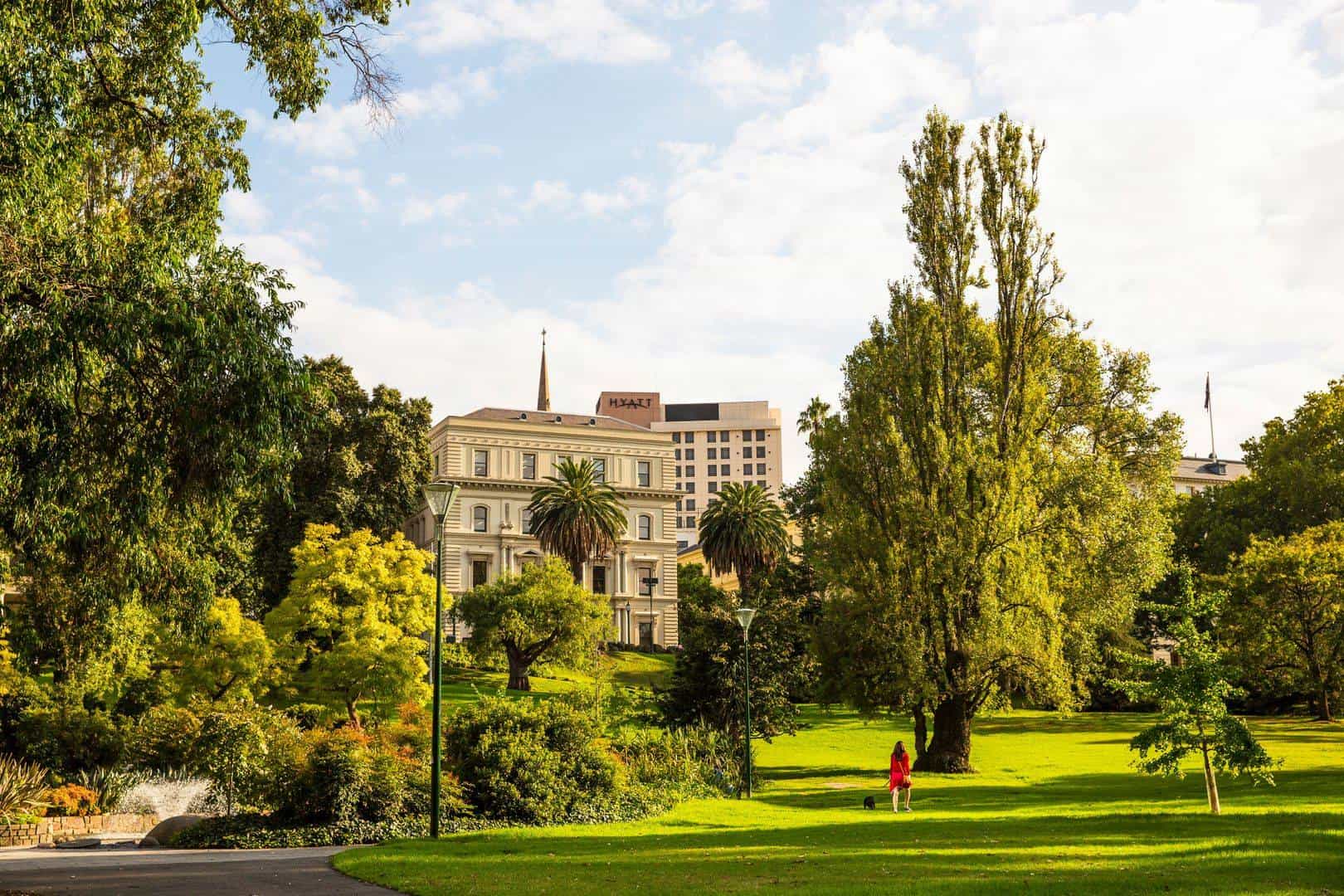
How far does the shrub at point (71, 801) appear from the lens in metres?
22.6

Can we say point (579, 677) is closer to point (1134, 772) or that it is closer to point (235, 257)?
point (1134, 772)

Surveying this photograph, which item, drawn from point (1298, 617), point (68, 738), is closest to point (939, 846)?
point (68, 738)

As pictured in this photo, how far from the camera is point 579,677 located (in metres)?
64.7

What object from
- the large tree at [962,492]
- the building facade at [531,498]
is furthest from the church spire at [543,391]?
the large tree at [962,492]

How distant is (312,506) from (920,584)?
112 feet

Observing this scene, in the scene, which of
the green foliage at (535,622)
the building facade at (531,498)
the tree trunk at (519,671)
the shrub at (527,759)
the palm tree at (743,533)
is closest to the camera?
the shrub at (527,759)

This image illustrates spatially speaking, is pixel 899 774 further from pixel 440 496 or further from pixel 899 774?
pixel 440 496

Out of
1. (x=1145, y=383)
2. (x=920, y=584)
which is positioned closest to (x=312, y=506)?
(x=920, y=584)

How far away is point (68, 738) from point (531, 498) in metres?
57.0

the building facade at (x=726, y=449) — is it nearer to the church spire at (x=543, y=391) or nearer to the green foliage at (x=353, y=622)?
the church spire at (x=543, y=391)

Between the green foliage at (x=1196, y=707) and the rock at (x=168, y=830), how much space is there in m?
16.0

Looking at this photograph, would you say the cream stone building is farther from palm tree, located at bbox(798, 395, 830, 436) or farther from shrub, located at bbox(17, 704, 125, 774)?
shrub, located at bbox(17, 704, 125, 774)

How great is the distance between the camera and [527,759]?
2106cm

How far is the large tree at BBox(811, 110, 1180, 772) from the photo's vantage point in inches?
1233
